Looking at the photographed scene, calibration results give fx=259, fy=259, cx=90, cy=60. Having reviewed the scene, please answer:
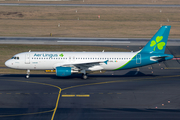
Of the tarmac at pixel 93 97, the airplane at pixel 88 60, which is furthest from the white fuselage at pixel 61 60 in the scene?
the tarmac at pixel 93 97

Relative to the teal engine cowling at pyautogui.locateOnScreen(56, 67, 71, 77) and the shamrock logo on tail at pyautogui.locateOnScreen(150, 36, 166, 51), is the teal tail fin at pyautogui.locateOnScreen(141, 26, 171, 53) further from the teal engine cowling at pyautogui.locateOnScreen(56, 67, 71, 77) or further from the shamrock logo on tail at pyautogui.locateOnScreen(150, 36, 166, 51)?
the teal engine cowling at pyautogui.locateOnScreen(56, 67, 71, 77)

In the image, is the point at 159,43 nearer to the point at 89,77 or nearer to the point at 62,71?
the point at 89,77

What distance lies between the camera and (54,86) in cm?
4309

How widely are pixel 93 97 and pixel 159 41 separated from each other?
18264mm

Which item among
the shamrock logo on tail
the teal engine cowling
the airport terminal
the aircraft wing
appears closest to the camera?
the airport terminal

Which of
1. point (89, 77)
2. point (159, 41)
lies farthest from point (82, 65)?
point (159, 41)

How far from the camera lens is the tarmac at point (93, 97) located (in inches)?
1261

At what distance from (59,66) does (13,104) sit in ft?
45.4

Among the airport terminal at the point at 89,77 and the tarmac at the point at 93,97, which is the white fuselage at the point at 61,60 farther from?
the tarmac at the point at 93,97

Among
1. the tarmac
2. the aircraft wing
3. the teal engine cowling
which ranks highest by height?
the aircraft wing

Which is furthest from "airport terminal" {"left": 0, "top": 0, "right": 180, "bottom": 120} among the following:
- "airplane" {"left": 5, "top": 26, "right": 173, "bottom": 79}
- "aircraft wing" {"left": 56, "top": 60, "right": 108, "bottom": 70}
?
"aircraft wing" {"left": 56, "top": 60, "right": 108, "bottom": 70}

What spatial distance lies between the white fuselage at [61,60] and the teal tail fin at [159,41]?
3778mm

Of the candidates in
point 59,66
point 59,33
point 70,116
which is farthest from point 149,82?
point 59,33

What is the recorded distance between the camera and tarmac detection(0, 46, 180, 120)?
3203 cm
